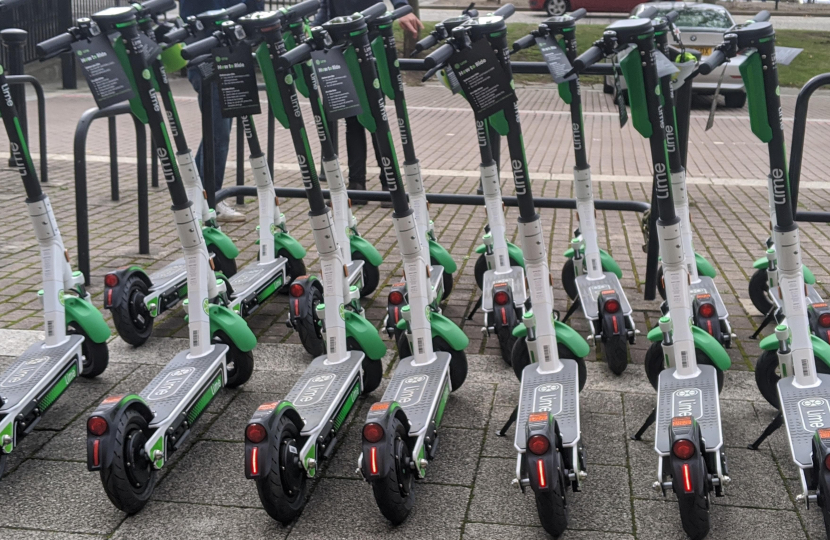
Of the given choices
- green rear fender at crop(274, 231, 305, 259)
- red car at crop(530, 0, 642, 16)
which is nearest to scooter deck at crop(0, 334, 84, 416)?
green rear fender at crop(274, 231, 305, 259)

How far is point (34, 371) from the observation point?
403 cm

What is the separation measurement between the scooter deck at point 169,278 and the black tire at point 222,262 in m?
0.23

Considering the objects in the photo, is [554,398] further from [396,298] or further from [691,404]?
[396,298]

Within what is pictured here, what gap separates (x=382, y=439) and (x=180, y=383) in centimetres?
112

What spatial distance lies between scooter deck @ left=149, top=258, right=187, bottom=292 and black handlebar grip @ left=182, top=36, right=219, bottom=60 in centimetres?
181

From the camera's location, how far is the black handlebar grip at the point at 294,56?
346 cm

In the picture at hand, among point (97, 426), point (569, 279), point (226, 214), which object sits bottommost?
point (569, 279)

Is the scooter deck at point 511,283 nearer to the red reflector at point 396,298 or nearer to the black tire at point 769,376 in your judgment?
the red reflector at point 396,298

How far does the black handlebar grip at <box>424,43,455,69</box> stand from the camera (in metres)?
3.29

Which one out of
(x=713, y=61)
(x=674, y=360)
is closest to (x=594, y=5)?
(x=674, y=360)

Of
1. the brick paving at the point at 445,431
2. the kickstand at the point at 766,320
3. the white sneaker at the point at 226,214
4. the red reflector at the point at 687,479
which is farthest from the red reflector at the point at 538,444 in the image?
the white sneaker at the point at 226,214

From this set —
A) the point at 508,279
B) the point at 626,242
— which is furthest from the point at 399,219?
the point at 626,242

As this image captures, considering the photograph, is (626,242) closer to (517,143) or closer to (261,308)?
(261,308)

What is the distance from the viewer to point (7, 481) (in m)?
3.58
